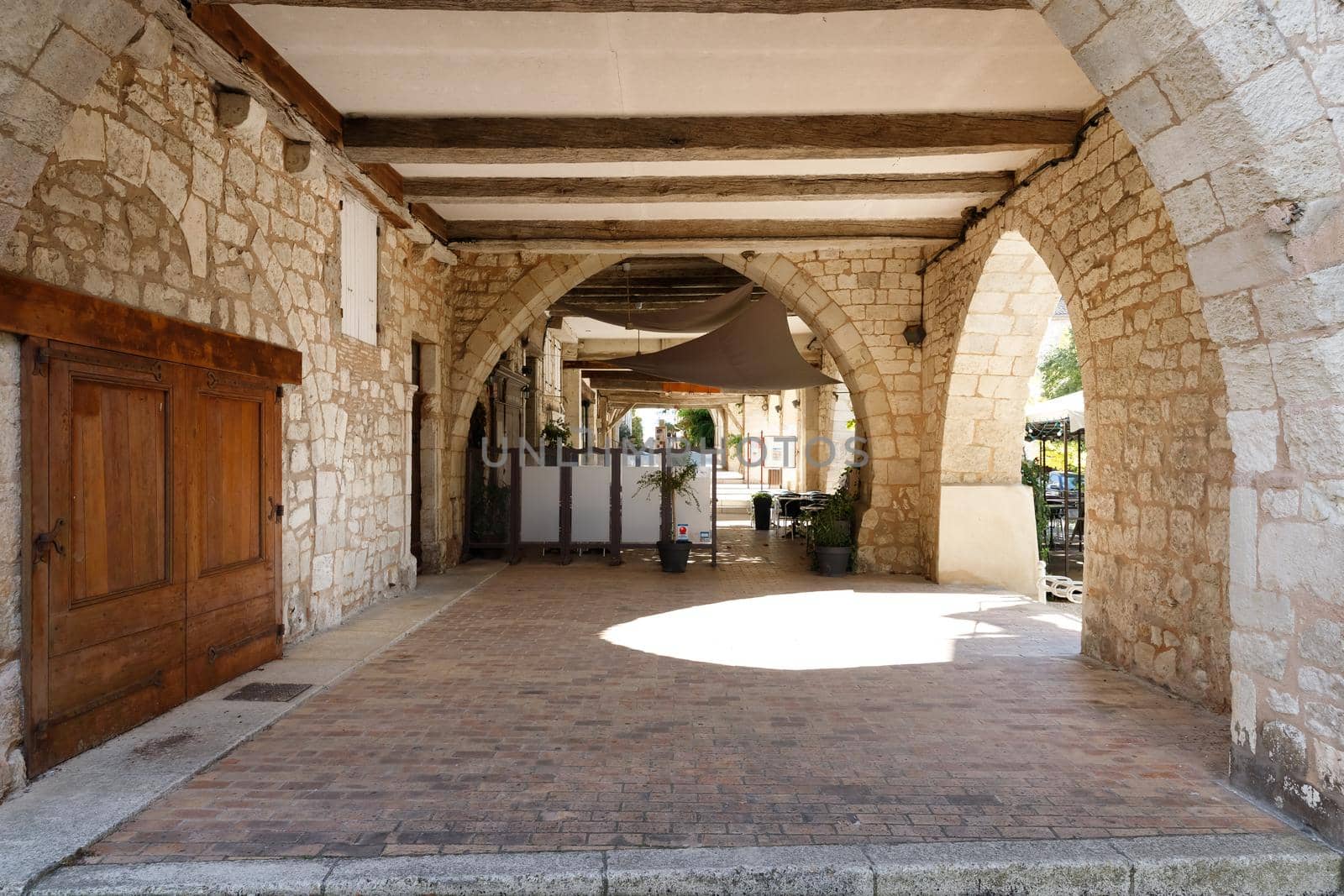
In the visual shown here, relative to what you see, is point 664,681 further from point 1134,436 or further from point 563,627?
point 1134,436

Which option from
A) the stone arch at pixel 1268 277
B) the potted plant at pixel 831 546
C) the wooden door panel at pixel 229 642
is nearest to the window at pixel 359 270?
the wooden door panel at pixel 229 642

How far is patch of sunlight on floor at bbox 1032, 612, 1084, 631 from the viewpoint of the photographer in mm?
5203

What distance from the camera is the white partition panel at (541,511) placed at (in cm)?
821

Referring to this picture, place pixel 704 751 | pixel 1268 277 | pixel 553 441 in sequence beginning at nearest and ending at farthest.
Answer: pixel 1268 277
pixel 704 751
pixel 553 441

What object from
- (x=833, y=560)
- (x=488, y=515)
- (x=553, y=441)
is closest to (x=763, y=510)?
(x=553, y=441)

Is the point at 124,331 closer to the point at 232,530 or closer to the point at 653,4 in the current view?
the point at 232,530

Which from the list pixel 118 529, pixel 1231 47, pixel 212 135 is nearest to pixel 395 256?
pixel 212 135

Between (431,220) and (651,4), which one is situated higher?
(431,220)

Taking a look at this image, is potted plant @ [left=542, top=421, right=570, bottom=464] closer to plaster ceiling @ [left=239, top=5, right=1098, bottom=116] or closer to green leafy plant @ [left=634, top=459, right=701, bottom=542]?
green leafy plant @ [left=634, top=459, right=701, bottom=542]

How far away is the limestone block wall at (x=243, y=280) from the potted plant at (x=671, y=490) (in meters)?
2.30

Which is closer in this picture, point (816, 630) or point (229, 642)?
point (229, 642)

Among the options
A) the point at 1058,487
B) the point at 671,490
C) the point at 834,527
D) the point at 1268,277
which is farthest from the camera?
the point at 1058,487

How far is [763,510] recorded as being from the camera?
11805 millimetres

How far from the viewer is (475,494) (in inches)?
322
